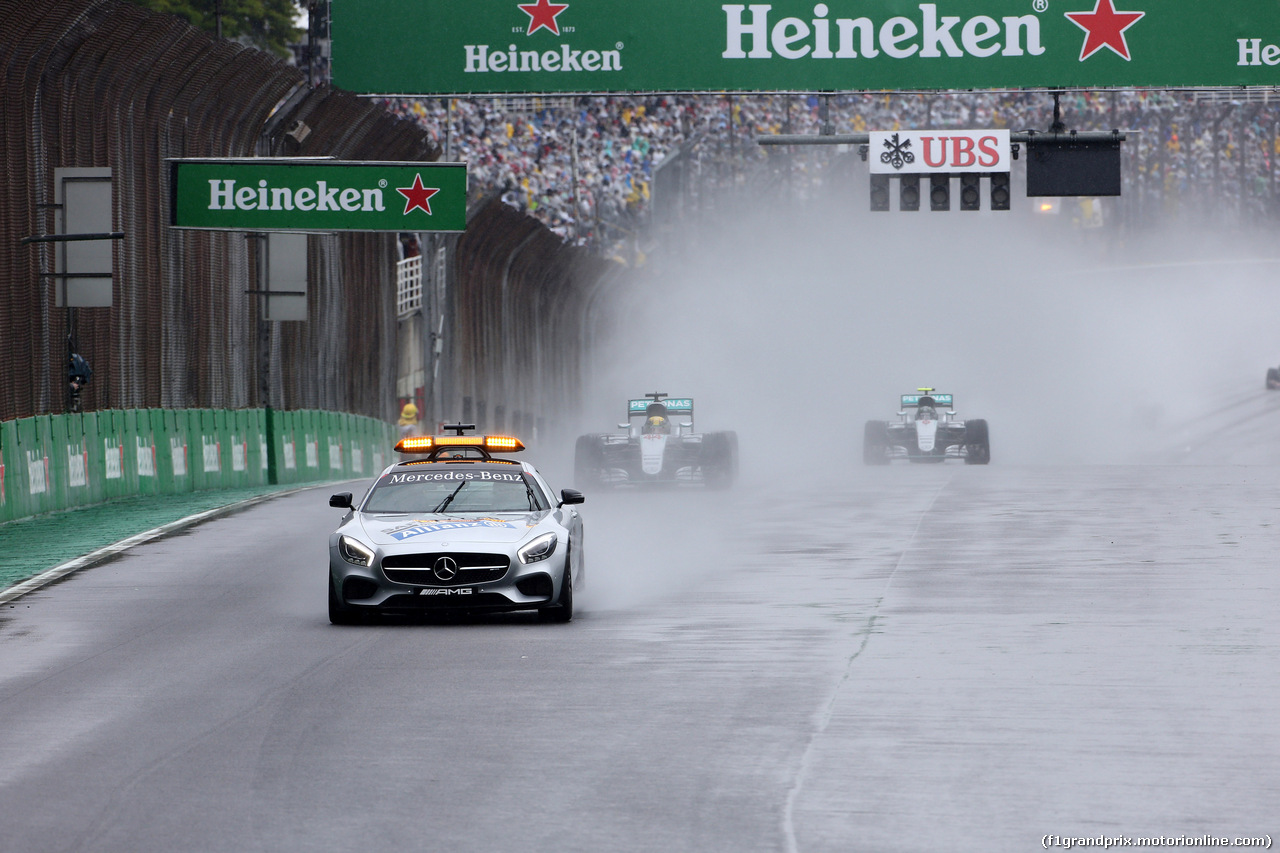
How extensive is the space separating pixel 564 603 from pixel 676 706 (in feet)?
12.1

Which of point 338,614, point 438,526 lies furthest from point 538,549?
point 338,614

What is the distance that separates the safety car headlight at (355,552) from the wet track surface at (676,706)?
43 cm

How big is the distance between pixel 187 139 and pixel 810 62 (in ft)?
25.6

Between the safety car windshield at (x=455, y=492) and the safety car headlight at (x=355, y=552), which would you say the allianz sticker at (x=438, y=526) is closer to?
the safety car headlight at (x=355, y=552)

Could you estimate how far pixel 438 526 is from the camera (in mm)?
12719

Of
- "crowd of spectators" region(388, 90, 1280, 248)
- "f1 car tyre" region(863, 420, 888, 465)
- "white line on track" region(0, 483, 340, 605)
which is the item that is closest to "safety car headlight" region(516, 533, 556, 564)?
"white line on track" region(0, 483, 340, 605)

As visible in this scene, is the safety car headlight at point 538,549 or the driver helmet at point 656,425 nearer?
the safety car headlight at point 538,549

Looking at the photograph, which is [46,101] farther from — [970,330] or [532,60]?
[970,330]

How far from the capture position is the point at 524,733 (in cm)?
834

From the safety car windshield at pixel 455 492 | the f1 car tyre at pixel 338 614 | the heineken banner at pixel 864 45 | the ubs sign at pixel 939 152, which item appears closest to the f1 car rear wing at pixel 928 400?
the ubs sign at pixel 939 152

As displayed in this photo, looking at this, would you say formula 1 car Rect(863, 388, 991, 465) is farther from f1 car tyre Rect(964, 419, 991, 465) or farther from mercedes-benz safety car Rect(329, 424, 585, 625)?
mercedes-benz safety car Rect(329, 424, 585, 625)

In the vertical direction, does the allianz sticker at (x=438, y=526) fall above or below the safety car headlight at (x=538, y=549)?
above

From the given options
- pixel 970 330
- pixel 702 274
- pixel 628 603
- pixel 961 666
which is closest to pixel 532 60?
pixel 628 603

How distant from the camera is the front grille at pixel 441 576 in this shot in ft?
40.7
